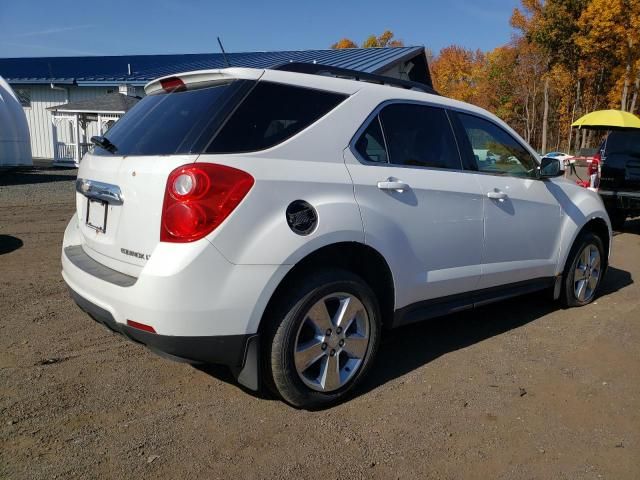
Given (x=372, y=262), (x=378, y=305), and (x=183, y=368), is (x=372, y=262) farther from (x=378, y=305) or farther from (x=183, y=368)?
(x=183, y=368)

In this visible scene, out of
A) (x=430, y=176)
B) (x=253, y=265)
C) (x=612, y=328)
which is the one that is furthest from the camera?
(x=612, y=328)

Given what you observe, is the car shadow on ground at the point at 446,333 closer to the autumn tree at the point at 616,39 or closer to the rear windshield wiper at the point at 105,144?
the rear windshield wiper at the point at 105,144

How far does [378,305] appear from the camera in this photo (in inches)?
129

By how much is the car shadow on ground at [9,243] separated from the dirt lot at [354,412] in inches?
89.8

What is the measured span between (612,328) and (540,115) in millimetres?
49001

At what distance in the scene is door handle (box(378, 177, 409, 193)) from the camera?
10.5 ft

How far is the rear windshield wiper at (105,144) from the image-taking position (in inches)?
126

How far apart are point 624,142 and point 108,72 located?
917 inches

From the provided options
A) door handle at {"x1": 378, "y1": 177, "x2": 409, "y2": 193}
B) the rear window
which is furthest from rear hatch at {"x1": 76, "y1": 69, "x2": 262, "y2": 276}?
the rear window

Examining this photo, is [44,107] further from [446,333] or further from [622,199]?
[446,333]

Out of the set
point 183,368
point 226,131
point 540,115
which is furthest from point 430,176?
point 540,115

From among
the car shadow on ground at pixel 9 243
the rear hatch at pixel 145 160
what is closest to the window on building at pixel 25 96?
the car shadow on ground at pixel 9 243

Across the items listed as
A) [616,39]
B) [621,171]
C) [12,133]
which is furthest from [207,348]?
[616,39]

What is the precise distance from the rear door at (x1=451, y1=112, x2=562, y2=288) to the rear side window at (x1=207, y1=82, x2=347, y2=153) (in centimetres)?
136
